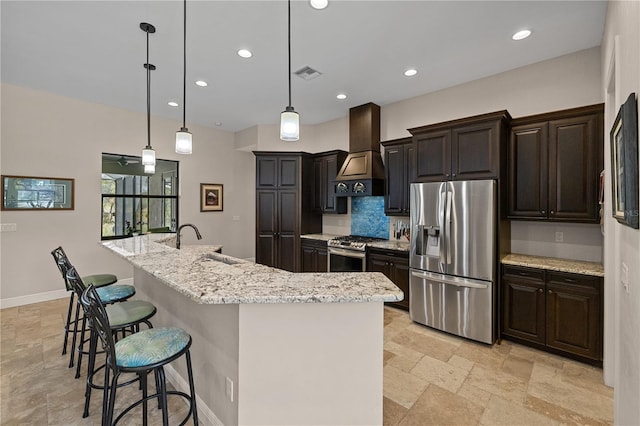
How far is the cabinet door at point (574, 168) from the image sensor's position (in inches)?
109

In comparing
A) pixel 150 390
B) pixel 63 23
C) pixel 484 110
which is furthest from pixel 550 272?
pixel 63 23

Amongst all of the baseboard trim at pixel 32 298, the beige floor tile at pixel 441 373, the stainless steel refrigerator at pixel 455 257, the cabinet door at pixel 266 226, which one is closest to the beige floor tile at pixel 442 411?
the beige floor tile at pixel 441 373

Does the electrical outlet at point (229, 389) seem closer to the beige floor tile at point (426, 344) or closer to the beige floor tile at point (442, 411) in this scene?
the beige floor tile at point (442, 411)

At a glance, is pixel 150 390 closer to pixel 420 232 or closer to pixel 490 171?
pixel 420 232

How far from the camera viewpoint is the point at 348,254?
4.41m

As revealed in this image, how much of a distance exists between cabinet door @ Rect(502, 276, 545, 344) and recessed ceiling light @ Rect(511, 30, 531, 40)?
244 cm

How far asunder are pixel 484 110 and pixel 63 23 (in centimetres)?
469

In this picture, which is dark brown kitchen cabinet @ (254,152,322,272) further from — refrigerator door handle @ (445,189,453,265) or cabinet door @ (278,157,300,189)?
refrigerator door handle @ (445,189,453,265)

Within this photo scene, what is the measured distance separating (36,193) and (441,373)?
229 inches

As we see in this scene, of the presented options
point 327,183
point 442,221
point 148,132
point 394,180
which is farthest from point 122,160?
point 442,221

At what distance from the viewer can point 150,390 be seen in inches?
90.9

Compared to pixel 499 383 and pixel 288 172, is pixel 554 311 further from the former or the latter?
pixel 288 172

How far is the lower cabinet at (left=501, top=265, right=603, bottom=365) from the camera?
2.59m

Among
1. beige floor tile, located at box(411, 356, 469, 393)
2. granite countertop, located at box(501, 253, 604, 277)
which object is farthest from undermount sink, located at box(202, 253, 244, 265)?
granite countertop, located at box(501, 253, 604, 277)
